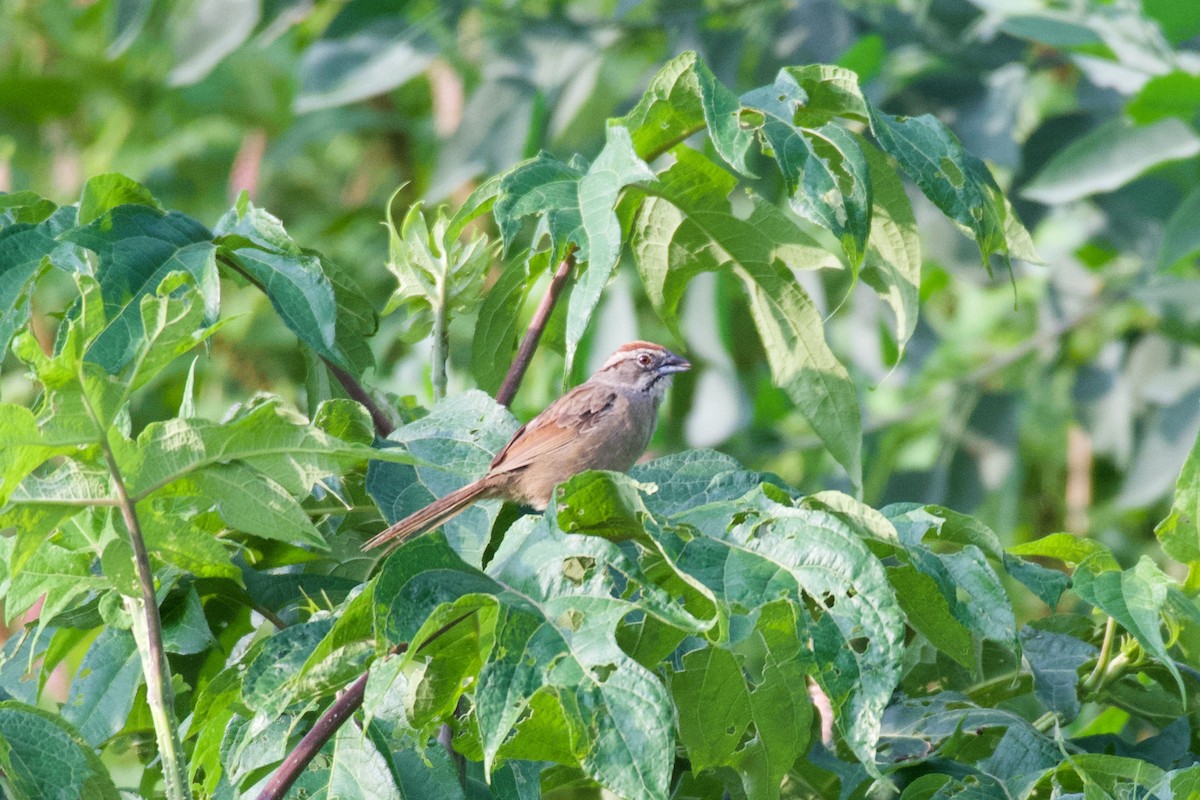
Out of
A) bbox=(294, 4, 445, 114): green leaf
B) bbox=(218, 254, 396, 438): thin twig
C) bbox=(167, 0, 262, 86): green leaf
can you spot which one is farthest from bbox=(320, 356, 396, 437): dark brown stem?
bbox=(294, 4, 445, 114): green leaf

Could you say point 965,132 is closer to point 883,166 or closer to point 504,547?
point 883,166

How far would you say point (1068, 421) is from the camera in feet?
23.2

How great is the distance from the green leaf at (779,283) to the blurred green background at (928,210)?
1.71m

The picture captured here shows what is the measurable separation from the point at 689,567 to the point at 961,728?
59cm

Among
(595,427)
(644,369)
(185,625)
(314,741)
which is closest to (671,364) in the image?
(644,369)

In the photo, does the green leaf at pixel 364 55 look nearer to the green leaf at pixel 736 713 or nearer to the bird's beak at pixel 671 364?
the bird's beak at pixel 671 364

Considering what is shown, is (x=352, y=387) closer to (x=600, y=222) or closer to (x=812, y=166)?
(x=600, y=222)

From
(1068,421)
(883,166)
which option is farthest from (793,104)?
(1068,421)

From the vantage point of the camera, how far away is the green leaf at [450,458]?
75.0 inches

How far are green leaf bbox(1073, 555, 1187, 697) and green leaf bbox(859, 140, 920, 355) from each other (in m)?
0.53

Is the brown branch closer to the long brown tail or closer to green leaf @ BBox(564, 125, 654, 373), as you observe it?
the long brown tail

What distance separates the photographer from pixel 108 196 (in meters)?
2.12

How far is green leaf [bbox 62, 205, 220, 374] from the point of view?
1.92 meters

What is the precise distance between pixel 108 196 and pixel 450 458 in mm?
732
